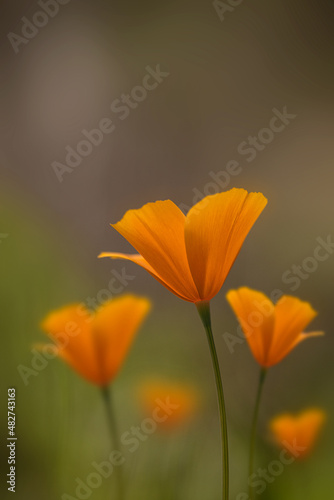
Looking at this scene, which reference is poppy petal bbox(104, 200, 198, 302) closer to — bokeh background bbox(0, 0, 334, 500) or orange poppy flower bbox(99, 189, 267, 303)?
orange poppy flower bbox(99, 189, 267, 303)

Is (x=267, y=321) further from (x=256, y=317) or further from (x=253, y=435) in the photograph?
(x=253, y=435)

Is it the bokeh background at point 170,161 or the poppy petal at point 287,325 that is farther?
the bokeh background at point 170,161

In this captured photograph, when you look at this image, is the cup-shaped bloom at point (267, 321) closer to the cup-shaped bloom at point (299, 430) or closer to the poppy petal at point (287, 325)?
the poppy petal at point (287, 325)

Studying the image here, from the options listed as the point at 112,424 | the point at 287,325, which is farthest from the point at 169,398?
the point at 287,325

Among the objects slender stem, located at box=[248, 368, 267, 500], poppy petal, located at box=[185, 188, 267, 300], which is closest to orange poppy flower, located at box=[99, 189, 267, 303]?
poppy petal, located at box=[185, 188, 267, 300]

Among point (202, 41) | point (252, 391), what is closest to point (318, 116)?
point (202, 41)

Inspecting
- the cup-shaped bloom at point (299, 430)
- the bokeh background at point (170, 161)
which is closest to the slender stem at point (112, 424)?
the bokeh background at point (170, 161)
